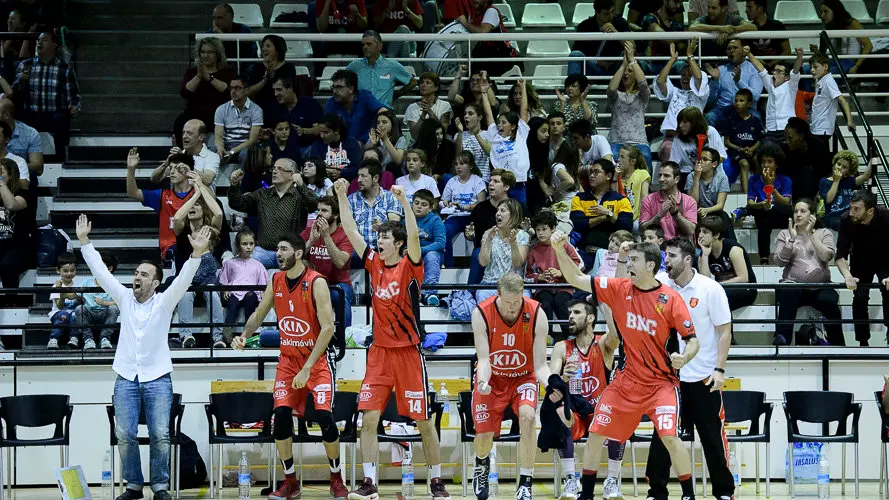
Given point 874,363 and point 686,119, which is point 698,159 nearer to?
point 686,119

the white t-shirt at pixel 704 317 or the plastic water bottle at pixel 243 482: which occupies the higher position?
the white t-shirt at pixel 704 317

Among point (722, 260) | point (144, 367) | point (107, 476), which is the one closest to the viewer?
point (144, 367)

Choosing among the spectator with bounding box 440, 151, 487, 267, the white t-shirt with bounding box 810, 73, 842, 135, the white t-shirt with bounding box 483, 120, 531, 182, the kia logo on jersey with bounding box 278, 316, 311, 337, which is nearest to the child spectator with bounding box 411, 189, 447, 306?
the spectator with bounding box 440, 151, 487, 267

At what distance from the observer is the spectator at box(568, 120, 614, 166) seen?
14398 millimetres

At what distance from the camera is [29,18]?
53.0ft

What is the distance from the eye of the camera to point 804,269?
41.9ft

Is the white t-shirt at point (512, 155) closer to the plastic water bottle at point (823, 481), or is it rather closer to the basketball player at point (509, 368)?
the basketball player at point (509, 368)

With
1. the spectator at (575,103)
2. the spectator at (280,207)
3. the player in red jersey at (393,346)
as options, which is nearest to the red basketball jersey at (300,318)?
the player in red jersey at (393,346)

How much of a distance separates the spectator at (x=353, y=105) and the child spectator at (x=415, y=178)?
1.09 meters

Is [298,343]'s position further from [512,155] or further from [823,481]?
[823,481]

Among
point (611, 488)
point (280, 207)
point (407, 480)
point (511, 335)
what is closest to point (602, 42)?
point (280, 207)

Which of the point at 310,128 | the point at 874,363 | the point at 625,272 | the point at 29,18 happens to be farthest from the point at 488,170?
the point at 29,18

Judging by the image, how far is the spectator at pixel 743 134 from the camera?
48.7 feet

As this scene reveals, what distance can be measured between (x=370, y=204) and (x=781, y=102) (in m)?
5.26
